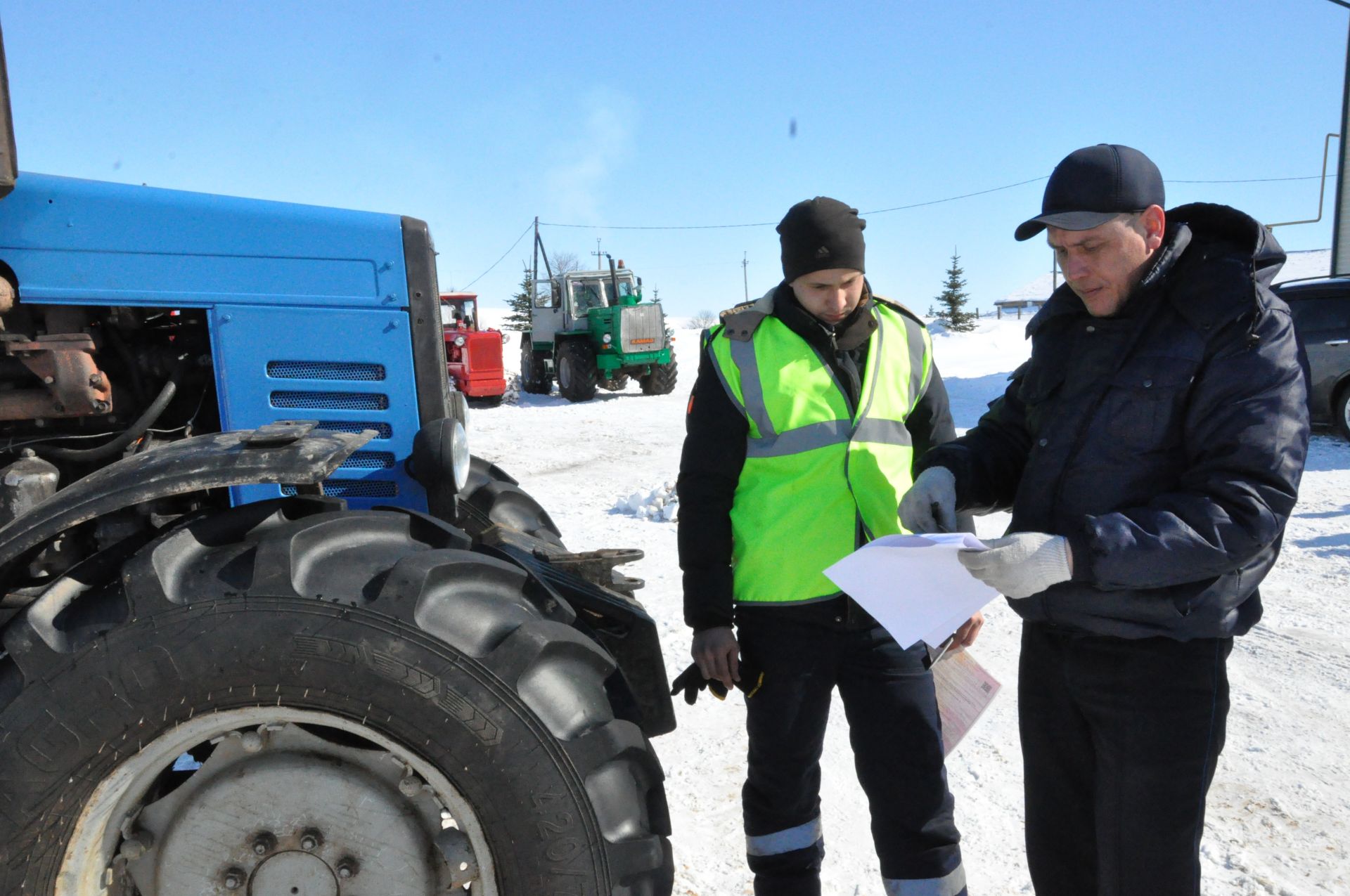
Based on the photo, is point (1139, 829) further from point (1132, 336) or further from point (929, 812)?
point (1132, 336)

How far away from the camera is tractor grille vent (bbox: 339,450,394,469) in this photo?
2.65 meters

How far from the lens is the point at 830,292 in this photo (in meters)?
2.25

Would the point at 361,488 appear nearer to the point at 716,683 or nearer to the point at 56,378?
the point at 56,378

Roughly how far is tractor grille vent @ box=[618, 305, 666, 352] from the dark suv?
1070cm

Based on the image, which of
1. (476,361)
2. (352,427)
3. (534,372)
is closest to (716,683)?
(352,427)

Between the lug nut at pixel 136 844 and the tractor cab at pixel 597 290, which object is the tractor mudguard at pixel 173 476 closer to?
the lug nut at pixel 136 844

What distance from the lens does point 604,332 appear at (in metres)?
17.8

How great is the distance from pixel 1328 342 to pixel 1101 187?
9.82 metres

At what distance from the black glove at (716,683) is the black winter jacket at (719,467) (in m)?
0.14

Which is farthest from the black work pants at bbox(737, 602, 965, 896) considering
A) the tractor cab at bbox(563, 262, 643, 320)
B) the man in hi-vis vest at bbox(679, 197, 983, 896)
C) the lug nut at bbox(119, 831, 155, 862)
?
the tractor cab at bbox(563, 262, 643, 320)

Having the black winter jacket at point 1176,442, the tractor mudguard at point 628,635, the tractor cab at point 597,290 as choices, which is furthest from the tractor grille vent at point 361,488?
the tractor cab at point 597,290

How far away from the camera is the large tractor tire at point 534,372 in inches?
790

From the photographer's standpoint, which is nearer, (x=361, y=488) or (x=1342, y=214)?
(x=361, y=488)

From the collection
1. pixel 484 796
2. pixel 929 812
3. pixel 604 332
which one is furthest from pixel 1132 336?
pixel 604 332
